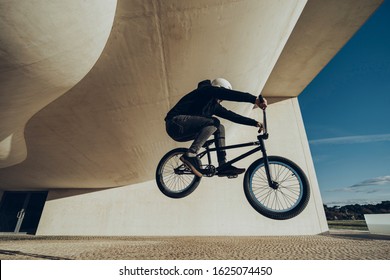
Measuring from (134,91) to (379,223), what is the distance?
17302 mm

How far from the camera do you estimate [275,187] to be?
10.2ft

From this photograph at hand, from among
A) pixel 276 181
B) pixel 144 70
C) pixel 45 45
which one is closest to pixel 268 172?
pixel 276 181

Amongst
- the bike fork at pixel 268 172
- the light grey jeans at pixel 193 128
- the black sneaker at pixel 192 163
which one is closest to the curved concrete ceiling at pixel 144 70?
the light grey jeans at pixel 193 128

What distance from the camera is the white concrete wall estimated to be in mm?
12727

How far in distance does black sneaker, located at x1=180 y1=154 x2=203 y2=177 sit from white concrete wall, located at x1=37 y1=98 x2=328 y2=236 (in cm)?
939

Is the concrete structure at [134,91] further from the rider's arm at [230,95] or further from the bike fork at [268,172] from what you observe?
the bike fork at [268,172]

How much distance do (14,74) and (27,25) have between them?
1.37 meters

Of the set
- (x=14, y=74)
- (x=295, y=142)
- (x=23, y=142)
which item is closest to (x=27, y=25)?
(x=14, y=74)

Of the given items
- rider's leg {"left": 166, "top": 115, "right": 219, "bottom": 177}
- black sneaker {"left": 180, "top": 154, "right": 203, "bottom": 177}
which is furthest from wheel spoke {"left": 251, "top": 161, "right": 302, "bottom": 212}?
rider's leg {"left": 166, "top": 115, "right": 219, "bottom": 177}

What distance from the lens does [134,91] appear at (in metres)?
7.18

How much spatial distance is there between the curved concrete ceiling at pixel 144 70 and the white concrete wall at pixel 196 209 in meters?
3.05

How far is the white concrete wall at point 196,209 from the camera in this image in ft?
41.8

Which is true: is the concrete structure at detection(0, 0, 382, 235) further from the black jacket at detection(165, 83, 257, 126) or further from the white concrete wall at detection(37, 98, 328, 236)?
the black jacket at detection(165, 83, 257, 126)
